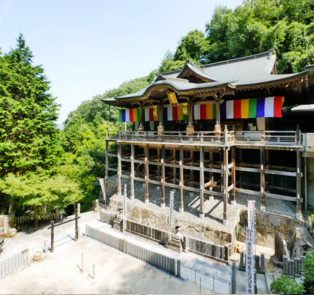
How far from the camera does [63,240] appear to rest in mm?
16906

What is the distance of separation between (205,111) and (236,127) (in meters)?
3.30

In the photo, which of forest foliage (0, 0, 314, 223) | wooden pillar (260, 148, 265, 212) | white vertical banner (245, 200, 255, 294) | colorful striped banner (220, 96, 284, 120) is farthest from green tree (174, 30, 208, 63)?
white vertical banner (245, 200, 255, 294)

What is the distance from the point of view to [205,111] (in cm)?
1728

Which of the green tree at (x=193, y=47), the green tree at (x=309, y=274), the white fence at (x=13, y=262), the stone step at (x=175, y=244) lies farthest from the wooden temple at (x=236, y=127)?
the green tree at (x=193, y=47)

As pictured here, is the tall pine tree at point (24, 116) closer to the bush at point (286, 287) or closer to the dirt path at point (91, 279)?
the dirt path at point (91, 279)

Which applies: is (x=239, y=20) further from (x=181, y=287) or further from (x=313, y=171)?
(x=181, y=287)

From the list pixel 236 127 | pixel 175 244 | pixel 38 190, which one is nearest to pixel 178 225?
pixel 175 244

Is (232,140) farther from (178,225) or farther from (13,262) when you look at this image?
(13,262)

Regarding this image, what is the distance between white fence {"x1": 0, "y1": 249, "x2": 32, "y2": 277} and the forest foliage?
475cm

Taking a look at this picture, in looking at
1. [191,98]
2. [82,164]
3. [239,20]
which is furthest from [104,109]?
[191,98]

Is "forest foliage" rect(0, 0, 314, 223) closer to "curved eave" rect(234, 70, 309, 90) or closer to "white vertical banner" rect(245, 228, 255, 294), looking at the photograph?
"curved eave" rect(234, 70, 309, 90)

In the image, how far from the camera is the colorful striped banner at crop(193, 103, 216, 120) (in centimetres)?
1703

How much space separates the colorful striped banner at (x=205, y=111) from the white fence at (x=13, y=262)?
49.2 feet

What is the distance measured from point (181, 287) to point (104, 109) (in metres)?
49.1
